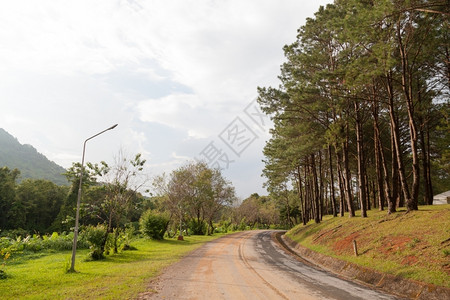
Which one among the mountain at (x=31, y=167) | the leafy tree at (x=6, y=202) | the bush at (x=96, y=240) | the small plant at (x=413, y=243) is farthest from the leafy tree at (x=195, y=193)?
the mountain at (x=31, y=167)

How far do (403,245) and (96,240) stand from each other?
1779 cm

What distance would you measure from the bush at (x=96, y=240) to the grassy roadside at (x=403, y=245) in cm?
1517

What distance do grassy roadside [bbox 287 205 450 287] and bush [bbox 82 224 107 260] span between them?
49.8 ft

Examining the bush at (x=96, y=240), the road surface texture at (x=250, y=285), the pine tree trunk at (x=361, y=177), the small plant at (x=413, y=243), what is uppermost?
the pine tree trunk at (x=361, y=177)

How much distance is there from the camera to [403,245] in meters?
13.3

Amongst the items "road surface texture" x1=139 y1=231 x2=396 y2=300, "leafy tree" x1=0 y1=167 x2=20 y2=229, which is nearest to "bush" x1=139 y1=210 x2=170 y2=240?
"road surface texture" x1=139 y1=231 x2=396 y2=300

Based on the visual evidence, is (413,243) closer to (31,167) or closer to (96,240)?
(96,240)

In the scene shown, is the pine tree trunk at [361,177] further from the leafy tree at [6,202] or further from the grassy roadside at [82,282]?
the leafy tree at [6,202]

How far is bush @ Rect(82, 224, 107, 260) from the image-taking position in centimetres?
1752

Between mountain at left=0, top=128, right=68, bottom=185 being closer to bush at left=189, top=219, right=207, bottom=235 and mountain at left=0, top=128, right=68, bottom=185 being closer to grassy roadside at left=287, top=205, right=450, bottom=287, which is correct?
bush at left=189, top=219, right=207, bottom=235

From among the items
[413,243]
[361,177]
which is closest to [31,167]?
[361,177]

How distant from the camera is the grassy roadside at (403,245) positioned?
10570mm

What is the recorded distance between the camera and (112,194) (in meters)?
20.3

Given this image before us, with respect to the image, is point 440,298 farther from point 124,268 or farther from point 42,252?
point 42,252
